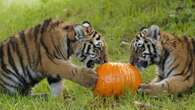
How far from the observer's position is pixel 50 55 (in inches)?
255

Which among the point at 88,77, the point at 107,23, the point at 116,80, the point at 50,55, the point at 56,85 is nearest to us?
the point at 116,80

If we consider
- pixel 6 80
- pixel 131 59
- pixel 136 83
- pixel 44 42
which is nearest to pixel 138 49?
pixel 131 59

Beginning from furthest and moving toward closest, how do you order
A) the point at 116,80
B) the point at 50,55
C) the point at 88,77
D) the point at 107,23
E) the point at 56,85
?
the point at 107,23
the point at 56,85
the point at 50,55
the point at 88,77
the point at 116,80

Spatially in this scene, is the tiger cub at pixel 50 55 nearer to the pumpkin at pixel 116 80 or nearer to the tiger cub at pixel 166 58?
the pumpkin at pixel 116 80

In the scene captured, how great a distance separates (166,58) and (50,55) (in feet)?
4.01

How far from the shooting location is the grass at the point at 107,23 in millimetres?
5973

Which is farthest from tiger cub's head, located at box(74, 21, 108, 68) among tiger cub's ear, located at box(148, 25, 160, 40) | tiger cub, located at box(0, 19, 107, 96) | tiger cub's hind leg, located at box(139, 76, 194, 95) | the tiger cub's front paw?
tiger cub's hind leg, located at box(139, 76, 194, 95)

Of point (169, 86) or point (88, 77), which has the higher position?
point (88, 77)

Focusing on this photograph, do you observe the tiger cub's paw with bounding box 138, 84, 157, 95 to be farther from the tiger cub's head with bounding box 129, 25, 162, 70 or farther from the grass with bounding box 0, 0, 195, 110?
the tiger cub's head with bounding box 129, 25, 162, 70

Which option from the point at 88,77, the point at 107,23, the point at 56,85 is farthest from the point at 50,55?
the point at 107,23

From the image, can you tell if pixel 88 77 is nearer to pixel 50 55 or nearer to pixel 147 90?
pixel 50 55

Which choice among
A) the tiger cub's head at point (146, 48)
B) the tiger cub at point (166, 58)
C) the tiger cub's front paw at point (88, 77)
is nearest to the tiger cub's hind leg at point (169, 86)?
the tiger cub at point (166, 58)

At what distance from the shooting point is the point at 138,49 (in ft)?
21.7

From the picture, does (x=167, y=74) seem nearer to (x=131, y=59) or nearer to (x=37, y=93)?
(x=131, y=59)
